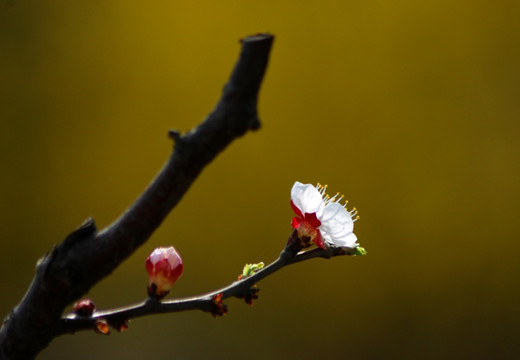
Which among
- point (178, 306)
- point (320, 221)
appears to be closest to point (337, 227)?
point (320, 221)

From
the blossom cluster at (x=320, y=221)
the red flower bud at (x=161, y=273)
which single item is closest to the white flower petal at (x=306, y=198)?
the blossom cluster at (x=320, y=221)

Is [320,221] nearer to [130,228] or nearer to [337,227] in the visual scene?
[337,227]

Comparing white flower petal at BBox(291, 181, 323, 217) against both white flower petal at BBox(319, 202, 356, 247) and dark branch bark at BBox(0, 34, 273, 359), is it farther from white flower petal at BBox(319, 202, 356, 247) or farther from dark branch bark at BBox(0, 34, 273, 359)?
dark branch bark at BBox(0, 34, 273, 359)

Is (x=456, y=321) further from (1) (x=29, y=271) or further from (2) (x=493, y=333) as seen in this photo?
(1) (x=29, y=271)

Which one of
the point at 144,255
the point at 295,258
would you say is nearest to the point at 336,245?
the point at 295,258

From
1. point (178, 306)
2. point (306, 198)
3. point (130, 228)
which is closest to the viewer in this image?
point (130, 228)
